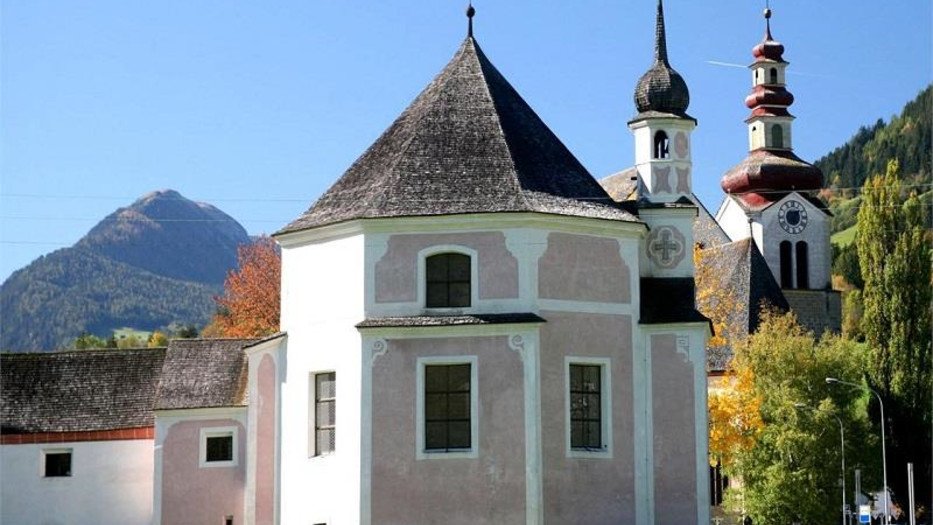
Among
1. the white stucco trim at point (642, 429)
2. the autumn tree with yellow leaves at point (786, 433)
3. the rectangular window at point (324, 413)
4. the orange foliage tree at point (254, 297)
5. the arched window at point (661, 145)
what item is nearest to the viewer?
the white stucco trim at point (642, 429)

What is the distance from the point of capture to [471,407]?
3288 cm

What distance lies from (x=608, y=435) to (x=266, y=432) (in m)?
8.43

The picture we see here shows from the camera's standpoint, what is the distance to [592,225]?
34.5 m

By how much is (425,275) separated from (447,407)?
9.98ft

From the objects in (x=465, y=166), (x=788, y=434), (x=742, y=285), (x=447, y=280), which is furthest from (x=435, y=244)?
(x=742, y=285)

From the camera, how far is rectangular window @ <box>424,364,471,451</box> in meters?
32.9

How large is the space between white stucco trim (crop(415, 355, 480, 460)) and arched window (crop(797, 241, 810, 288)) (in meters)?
66.1

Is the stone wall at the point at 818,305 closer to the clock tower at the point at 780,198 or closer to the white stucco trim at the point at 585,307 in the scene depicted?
the clock tower at the point at 780,198

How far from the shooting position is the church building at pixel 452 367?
108 feet

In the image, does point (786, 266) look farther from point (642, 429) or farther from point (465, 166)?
point (465, 166)

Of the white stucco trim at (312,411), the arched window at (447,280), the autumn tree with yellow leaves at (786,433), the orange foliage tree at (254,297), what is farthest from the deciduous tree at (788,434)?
the orange foliage tree at (254,297)

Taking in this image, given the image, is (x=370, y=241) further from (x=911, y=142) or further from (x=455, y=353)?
(x=911, y=142)

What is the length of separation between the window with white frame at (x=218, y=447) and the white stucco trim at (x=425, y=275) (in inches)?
298

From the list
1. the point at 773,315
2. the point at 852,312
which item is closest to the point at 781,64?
the point at 852,312
